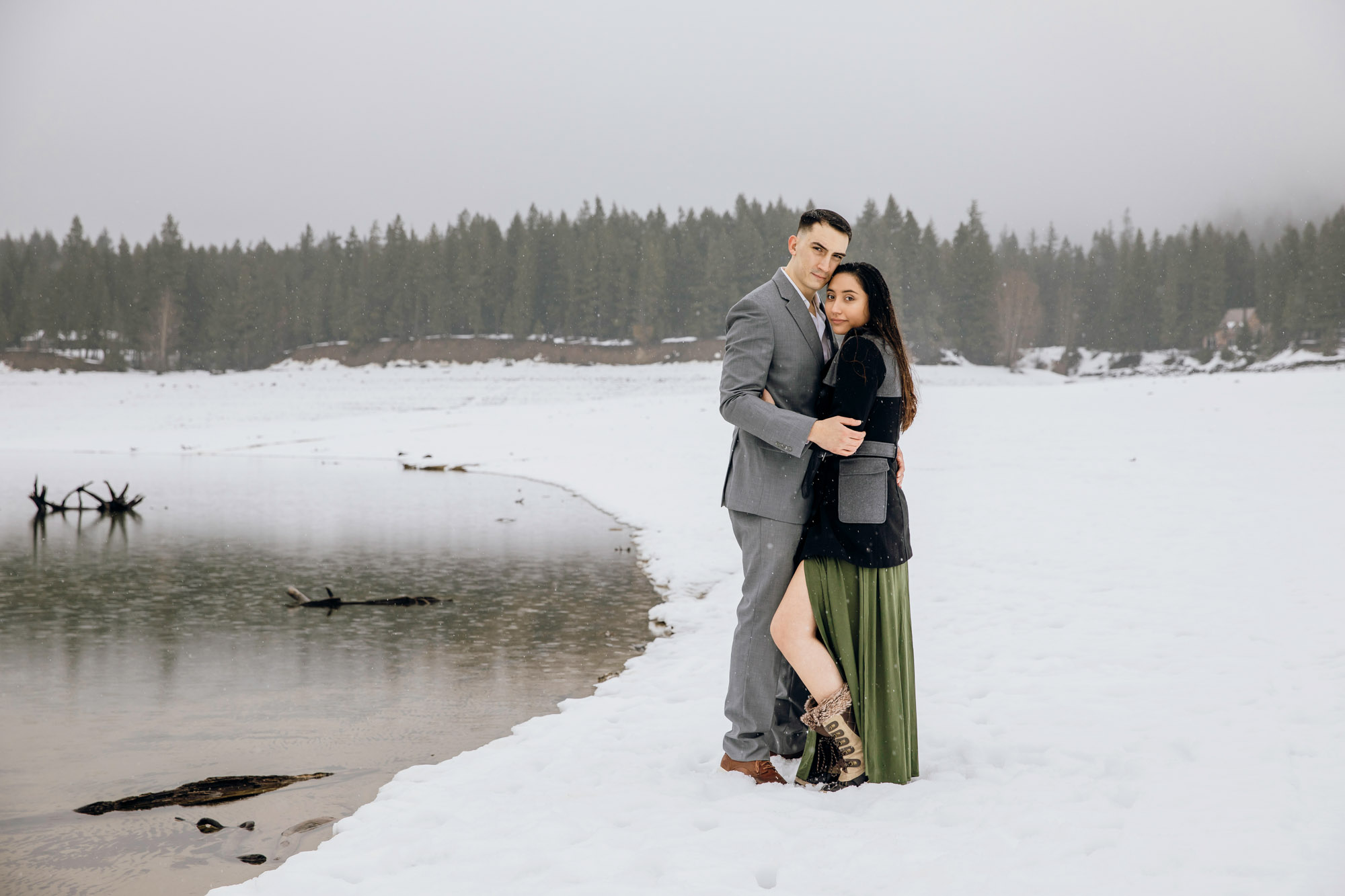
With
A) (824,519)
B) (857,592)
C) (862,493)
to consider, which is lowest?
(857,592)

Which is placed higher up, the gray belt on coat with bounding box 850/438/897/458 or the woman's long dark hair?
the woman's long dark hair

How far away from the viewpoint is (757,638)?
408 cm

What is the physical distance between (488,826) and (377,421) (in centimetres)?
3368

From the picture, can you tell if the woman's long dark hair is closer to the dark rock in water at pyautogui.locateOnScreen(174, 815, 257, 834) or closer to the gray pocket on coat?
the gray pocket on coat

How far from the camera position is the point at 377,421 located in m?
35.4

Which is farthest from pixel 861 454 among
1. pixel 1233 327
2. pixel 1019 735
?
pixel 1233 327

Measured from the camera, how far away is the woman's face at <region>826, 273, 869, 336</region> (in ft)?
12.9

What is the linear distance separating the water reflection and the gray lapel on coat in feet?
9.75

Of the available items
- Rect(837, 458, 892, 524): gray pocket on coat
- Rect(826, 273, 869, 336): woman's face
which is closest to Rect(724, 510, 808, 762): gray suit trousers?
Rect(837, 458, 892, 524): gray pocket on coat

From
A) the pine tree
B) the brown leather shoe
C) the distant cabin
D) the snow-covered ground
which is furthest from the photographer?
the distant cabin

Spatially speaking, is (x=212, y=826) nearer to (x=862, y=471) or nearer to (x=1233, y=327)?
(x=862, y=471)

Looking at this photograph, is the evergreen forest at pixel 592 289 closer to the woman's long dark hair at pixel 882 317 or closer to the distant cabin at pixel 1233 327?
the distant cabin at pixel 1233 327

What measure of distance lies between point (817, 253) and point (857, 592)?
4.98 feet

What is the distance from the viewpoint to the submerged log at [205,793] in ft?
13.4
